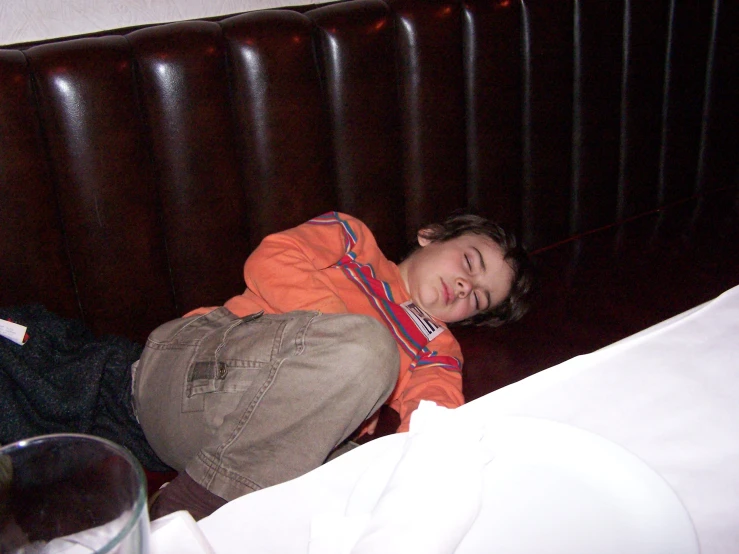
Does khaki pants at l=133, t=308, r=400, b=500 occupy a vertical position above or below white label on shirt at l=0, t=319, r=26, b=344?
below

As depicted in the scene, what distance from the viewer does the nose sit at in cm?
133

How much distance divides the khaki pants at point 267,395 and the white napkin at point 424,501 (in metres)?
0.43

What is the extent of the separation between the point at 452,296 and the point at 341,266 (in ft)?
0.70

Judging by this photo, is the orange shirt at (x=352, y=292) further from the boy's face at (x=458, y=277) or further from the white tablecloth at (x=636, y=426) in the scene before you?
the white tablecloth at (x=636, y=426)

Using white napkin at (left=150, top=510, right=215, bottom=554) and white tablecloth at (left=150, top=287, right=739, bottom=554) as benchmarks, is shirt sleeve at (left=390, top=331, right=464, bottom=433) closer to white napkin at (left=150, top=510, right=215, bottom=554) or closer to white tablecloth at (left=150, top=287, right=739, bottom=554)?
white tablecloth at (left=150, top=287, right=739, bottom=554)

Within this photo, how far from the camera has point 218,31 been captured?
116 cm

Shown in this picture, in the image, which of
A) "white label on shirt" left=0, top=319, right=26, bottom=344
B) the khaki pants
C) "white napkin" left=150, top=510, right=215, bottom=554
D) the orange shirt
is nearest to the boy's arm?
the orange shirt

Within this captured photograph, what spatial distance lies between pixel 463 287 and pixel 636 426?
79 centimetres

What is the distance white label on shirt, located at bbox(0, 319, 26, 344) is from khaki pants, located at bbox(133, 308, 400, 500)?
0.62 feet

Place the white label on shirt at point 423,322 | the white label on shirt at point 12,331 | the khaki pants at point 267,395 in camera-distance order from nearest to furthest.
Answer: the khaki pants at point 267,395, the white label on shirt at point 12,331, the white label on shirt at point 423,322

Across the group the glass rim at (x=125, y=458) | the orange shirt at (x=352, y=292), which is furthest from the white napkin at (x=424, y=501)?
the orange shirt at (x=352, y=292)

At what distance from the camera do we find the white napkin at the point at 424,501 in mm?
398

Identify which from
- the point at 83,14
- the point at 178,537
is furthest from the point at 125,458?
the point at 83,14

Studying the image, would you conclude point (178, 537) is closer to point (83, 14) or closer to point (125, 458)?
point (125, 458)
